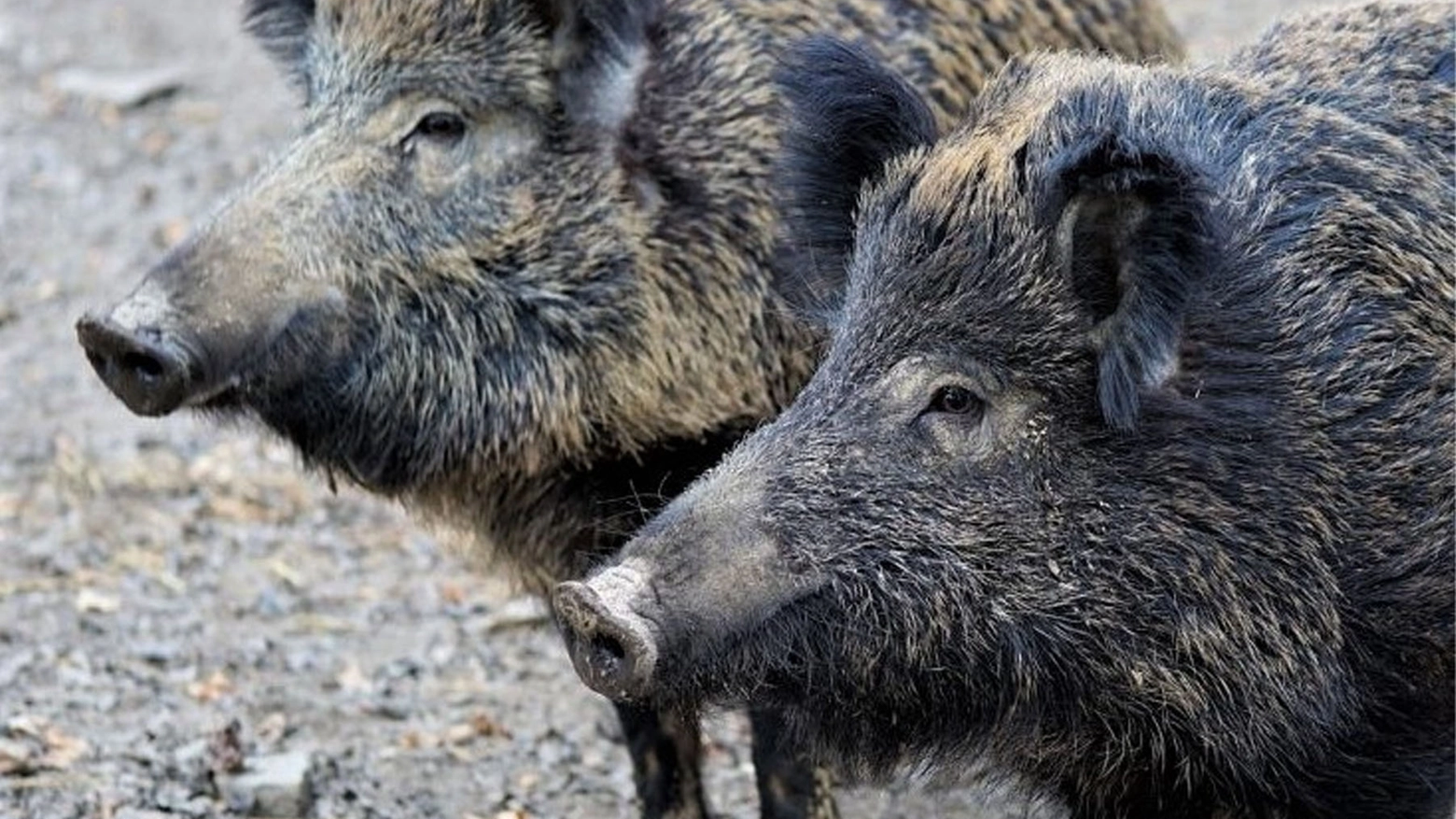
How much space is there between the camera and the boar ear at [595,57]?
626 centimetres

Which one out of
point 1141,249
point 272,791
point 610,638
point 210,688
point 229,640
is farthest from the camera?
point 229,640

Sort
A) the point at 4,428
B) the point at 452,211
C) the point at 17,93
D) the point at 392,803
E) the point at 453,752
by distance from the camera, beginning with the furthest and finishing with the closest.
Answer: the point at 17,93, the point at 4,428, the point at 453,752, the point at 392,803, the point at 452,211

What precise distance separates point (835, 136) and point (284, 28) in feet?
7.12

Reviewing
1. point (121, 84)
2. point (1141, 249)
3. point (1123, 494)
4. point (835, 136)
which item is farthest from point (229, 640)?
point (121, 84)

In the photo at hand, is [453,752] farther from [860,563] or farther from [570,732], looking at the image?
[860,563]

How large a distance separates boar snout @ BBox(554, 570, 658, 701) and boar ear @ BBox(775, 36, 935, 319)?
1.12 meters

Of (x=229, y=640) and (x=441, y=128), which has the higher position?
(x=441, y=128)

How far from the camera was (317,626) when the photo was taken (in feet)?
26.7

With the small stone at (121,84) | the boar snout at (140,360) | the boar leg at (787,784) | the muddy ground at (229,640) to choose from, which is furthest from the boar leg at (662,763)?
the small stone at (121,84)

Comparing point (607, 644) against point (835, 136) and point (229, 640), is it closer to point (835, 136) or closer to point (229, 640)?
point (835, 136)

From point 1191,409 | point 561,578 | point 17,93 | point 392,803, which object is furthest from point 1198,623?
point 17,93

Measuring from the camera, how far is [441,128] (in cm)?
631

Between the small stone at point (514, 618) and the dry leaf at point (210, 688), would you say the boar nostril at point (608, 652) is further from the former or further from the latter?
the small stone at point (514, 618)

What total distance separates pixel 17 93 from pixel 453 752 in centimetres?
887
